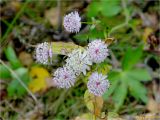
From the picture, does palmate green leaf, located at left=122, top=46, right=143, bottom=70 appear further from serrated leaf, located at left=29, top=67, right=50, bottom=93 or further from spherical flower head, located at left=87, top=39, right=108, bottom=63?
spherical flower head, located at left=87, top=39, right=108, bottom=63

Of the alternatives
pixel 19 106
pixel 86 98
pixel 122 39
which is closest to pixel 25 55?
pixel 19 106

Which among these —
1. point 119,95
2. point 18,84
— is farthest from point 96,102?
point 18,84

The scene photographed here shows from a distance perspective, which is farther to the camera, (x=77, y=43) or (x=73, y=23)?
(x=77, y=43)

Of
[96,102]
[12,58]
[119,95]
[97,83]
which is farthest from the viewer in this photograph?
[12,58]

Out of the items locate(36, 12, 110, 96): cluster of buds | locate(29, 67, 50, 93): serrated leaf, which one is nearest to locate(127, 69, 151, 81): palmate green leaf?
locate(29, 67, 50, 93): serrated leaf

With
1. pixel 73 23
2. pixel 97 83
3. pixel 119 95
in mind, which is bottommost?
pixel 119 95

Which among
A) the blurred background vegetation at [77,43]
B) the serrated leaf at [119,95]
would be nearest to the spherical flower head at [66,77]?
the blurred background vegetation at [77,43]

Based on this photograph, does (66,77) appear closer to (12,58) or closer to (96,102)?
(96,102)
